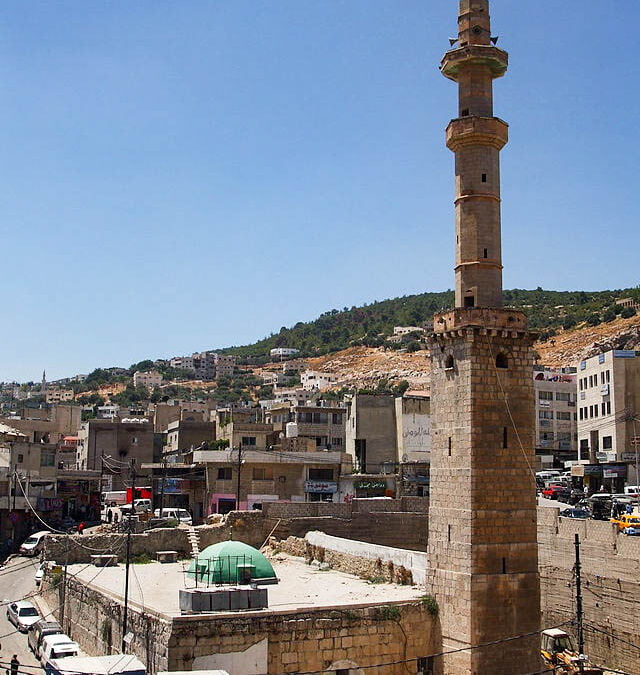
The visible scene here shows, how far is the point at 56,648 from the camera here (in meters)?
24.1

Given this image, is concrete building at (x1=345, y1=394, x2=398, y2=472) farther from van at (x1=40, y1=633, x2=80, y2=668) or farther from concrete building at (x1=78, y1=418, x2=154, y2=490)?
van at (x1=40, y1=633, x2=80, y2=668)

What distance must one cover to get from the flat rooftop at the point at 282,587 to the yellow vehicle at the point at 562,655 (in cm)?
502

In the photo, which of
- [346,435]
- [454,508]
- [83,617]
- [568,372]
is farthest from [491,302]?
[568,372]

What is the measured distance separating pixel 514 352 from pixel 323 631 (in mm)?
9204

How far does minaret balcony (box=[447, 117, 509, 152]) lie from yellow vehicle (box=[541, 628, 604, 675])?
588 inches

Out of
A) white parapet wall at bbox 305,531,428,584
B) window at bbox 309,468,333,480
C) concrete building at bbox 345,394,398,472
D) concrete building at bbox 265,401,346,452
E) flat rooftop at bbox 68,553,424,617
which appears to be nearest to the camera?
flat rooftop at bbox 68,553,424,617

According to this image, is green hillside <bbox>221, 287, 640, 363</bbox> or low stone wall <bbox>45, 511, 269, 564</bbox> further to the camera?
green hillside <bbox>221, 287, 640, 363</bbox>

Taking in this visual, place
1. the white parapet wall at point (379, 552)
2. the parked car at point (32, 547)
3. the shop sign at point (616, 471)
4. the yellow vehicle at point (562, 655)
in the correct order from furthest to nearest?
the shop sign at point (616, 471) < the parked car at point (32, 547) < the white parapet wall at point (379, 552) < the yellow vehicle at point (562, 655)

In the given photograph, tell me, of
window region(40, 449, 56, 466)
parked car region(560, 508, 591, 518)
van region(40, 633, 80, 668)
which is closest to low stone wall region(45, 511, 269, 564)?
van region(40, 633, 80, 668)

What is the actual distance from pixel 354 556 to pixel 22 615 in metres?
11.9

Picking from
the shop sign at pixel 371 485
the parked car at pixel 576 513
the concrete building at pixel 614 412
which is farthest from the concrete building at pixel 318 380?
the parked car at pixel 576 513

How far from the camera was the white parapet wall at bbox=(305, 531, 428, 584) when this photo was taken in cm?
2589

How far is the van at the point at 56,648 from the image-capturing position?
78.7 ft

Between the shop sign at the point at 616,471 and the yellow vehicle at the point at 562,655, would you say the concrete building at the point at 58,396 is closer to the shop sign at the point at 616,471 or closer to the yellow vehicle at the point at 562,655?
the shop sign at the point at 616,471
